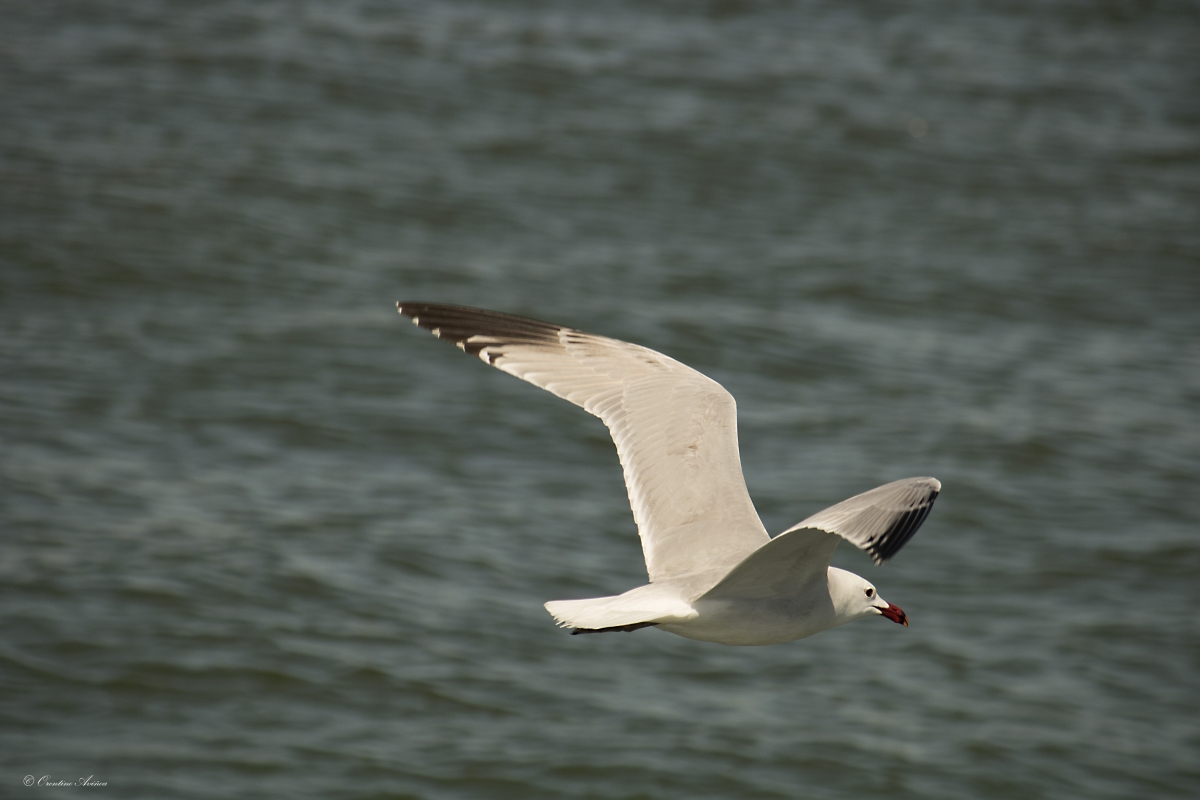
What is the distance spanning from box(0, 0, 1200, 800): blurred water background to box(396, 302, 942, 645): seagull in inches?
132

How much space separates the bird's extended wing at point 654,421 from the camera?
205 inches

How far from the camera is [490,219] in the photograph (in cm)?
1530

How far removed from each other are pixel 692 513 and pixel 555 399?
754cm

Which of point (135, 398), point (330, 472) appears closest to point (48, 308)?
point (135, 398)

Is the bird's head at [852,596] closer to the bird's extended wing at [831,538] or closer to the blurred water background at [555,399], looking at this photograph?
the bird's extended wing at [831,538]

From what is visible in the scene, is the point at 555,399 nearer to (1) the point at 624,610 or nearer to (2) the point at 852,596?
(2) the point at 852,596

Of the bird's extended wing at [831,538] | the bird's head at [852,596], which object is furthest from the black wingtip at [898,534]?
the bird's head at [852,596]

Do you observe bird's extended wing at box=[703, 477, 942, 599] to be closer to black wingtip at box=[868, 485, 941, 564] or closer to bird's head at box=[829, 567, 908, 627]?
black wingtip at box=[868, 485, 941, 564]

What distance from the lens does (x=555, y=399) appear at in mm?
12836

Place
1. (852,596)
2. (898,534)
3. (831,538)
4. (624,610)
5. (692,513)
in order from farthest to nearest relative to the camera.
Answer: (692,513)
(852,596)
(831,538)
(624,610)
(898,534)

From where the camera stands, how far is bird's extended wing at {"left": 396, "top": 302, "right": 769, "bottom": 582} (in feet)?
17.1

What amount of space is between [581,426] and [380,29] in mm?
8925

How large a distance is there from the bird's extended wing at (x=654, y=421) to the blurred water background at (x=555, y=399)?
11.0ft

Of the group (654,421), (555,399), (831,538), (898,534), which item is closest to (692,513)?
(654,421)
